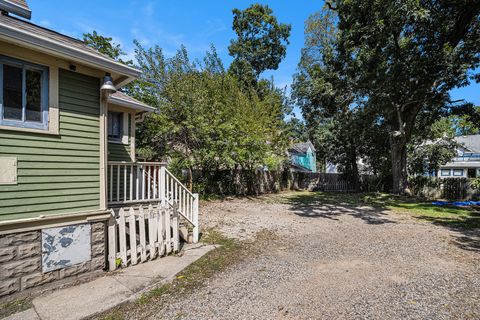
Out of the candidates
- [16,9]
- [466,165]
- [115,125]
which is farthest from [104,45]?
[466,165]

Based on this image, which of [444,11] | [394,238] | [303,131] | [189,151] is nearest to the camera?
[394,238]

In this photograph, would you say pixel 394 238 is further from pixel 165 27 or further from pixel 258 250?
pixel 165 27

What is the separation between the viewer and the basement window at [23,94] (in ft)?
11.0

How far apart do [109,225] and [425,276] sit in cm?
548

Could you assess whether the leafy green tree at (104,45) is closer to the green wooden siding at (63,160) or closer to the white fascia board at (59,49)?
the white fascia board at (59,49)

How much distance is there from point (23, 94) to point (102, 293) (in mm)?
3103

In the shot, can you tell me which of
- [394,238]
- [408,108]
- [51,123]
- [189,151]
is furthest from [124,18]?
[408,108]

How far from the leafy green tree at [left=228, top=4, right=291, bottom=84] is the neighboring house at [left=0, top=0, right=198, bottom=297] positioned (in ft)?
77.4

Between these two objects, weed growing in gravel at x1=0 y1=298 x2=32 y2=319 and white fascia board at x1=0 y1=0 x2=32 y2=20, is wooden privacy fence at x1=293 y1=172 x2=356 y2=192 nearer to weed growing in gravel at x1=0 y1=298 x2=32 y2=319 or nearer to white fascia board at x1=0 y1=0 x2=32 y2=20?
white fascia board at x1=0 y1=0 x2=32 y2=20

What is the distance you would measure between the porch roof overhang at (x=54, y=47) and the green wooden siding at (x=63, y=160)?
0.32 m

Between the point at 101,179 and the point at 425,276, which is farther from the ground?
the point at 101,179

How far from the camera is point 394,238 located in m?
6.46

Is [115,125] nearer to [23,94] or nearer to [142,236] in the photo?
[23,94]

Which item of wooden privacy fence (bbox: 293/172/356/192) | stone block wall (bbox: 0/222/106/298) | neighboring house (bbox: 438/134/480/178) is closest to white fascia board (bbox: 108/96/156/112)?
stone block wall (bbox: 0/222/106/298)
